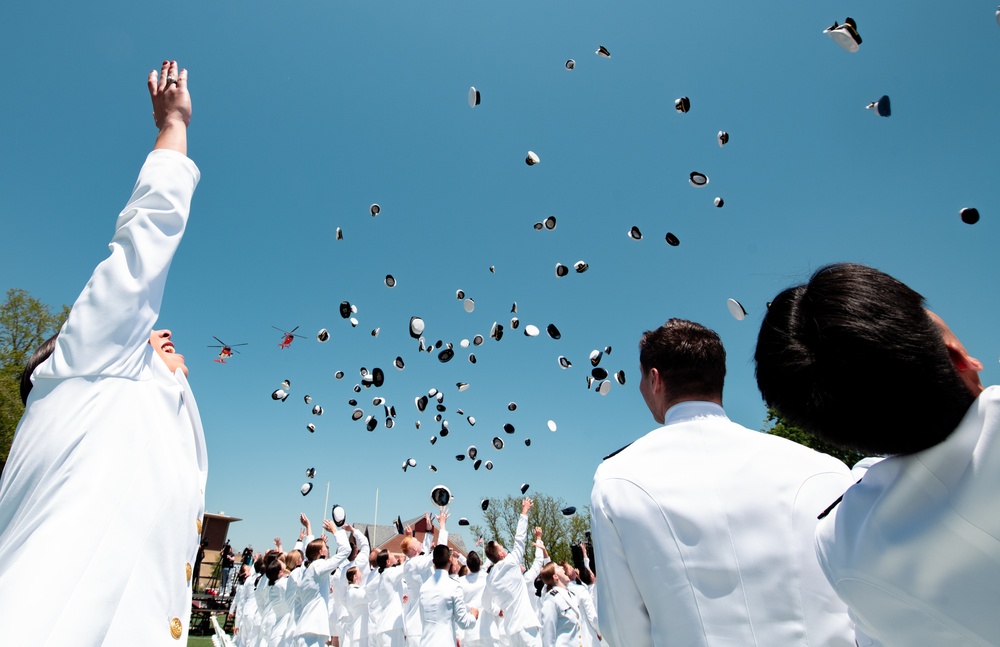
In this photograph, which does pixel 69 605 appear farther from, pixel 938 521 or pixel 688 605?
pixel 938 521

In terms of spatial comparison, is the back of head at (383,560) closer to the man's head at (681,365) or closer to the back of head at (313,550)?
the back of head at (313,550)

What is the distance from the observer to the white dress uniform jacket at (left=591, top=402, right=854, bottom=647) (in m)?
1.75

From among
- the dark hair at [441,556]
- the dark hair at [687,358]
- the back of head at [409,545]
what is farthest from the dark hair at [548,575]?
the dark hair at [687,358]

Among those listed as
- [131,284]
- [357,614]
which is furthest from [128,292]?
[357,614]

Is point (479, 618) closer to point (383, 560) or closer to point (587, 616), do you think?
point (587, 616)

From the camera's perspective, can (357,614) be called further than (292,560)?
Yes

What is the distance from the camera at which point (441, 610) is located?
1252 cm

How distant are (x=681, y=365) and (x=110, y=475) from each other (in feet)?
6.68

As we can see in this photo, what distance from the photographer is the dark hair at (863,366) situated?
1111mm

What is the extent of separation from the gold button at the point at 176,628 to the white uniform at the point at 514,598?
12.5 meters

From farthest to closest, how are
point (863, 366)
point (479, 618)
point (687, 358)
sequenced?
point (479, 618)
point (687, 358)
point (863, 366)

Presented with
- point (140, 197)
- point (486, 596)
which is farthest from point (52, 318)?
point (140, 197)

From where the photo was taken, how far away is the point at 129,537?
1.55 m

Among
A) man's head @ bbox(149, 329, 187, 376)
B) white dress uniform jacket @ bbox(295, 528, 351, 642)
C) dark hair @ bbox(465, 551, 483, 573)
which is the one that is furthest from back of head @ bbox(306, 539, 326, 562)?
man's head @ bbox(149, 329, 187, 376)
